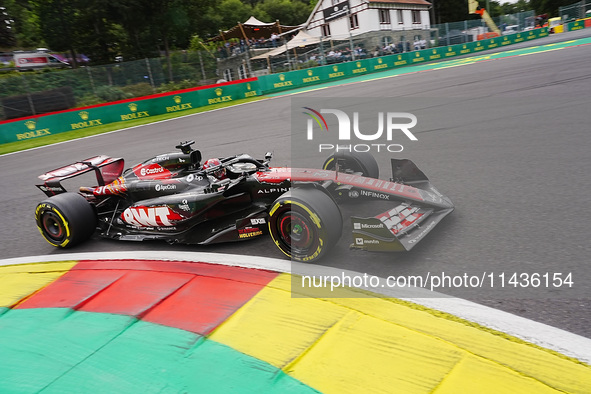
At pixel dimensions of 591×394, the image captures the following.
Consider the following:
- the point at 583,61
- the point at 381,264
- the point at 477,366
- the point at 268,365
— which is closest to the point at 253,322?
the point at 268,365

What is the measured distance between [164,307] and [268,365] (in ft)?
4.13

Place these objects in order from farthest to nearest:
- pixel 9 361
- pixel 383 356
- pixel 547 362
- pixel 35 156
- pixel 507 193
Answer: pixel 35 156 → pixel 507 193 → pixel 9 361 → pixel 383 356 → pixel 547 362

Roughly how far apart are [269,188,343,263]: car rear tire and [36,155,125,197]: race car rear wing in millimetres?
2932

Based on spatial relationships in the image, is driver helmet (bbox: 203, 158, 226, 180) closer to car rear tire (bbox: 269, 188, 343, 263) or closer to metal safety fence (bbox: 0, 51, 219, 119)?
car rear tire (bbox: 269, 188, 343, 263)

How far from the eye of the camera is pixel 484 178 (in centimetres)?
539

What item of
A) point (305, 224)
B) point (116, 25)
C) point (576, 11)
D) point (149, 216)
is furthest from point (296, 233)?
point (576, 11)

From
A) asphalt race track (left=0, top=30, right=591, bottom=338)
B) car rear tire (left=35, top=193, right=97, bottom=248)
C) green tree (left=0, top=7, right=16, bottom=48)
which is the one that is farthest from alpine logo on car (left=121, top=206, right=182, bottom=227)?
green tree (left=0, top=7, right=16, bottom=48)

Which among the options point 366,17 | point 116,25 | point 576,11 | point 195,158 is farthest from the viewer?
point 576,11

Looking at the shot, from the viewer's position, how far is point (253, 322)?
319 centimetres

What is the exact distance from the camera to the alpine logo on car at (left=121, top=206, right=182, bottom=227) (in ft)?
15.5

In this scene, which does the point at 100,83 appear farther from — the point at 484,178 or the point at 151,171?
the point at 484,178

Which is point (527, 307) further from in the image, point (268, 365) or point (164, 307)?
point (164, 307)

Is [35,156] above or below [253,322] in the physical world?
above

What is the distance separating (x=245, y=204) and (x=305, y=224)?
1.07m
